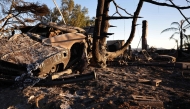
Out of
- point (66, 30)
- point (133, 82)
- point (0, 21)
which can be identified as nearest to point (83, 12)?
point (0, 21)

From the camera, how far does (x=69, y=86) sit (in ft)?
20.8

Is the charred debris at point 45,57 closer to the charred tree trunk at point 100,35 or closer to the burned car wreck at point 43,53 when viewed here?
the burned car wreck at point 43,53

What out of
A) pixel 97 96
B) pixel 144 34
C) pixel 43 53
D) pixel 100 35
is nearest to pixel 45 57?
pixel 43 53

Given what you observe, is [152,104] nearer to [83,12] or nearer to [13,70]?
[13,70]

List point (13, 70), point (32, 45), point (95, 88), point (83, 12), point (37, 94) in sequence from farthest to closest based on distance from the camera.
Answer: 1. point (83, 12)
2. point (32, 45)
3. point (13, 70)
4. point (95, 88)
5. point (37, 94)

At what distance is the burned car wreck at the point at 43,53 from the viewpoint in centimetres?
662

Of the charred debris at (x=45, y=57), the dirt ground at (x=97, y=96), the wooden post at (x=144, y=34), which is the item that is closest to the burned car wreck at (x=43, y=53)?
the charred debris at (x=45, y=57)

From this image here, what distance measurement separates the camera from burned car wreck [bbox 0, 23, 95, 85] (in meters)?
6.62

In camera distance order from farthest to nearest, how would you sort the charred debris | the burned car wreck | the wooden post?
the wooden post → the burned car wreck → the charred debris

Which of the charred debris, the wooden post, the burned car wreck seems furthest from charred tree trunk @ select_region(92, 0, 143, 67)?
the wooden post

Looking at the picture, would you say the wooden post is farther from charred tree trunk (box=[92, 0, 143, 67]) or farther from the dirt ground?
the dirt ground

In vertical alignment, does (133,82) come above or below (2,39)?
below

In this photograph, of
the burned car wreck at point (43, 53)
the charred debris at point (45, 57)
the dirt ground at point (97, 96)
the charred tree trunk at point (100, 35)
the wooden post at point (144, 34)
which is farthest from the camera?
the wooden post at point (144, 34)

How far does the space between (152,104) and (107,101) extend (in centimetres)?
85
